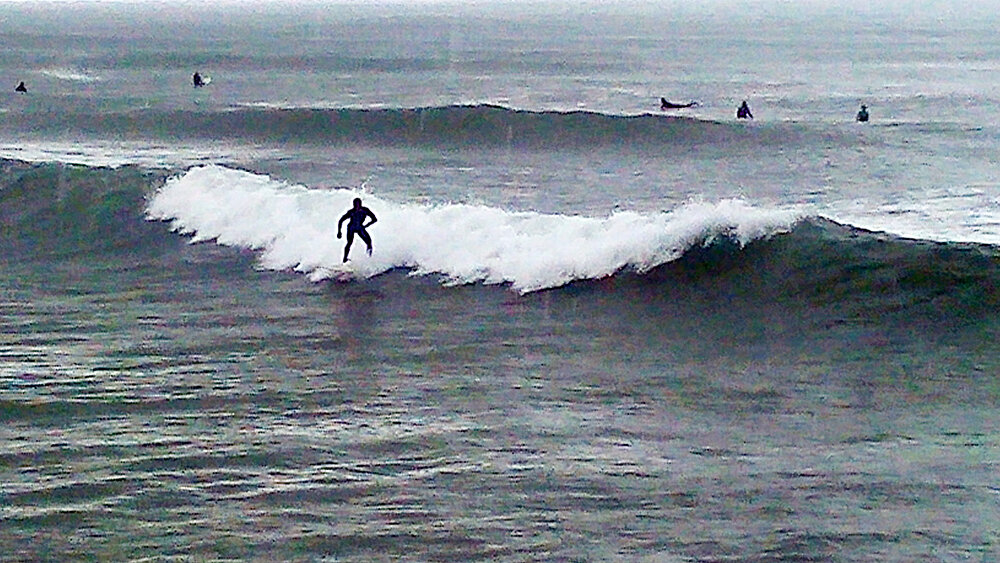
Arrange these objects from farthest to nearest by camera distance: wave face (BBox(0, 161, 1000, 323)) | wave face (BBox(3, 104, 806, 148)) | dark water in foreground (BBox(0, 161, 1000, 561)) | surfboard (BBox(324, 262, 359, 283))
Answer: wave face (BBox(3, 104, 806, 148)) < surfboard (BBox(324, 262, 359, 283)) < wave face (BBox(0, 161, 1000, 323)) < dark water in foreground (BBox(0, 161, 1000, 561))

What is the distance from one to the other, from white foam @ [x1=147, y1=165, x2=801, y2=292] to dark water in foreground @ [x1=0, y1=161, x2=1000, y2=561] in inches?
18.6

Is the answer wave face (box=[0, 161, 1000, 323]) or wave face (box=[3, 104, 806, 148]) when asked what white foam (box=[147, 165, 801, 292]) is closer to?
wave face (box=[0, 161, 1000, 323])

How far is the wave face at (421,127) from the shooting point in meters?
42.8

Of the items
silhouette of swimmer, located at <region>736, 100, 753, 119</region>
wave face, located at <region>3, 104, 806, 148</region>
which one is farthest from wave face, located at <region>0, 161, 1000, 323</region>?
silhouette of swimmer, located at <region>736, 100, 753, 119</region>

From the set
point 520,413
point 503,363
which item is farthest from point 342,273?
point 520,413

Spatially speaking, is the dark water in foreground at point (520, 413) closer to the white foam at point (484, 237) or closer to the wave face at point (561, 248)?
the wave face at point (561, 248)

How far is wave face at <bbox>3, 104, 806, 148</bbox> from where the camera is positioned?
42812mm

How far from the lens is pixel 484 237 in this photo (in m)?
21.3

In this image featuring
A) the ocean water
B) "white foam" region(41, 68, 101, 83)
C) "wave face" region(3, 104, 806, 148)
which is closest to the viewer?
the ocean water

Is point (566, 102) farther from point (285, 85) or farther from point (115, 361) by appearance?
point (115, 361)

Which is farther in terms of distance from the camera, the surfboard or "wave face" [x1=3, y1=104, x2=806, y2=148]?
"wave face" [x1=3, y1=104, x2=806, y2=148]

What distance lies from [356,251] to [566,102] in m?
38.5

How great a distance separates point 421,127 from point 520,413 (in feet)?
110

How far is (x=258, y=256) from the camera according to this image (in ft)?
72.2
